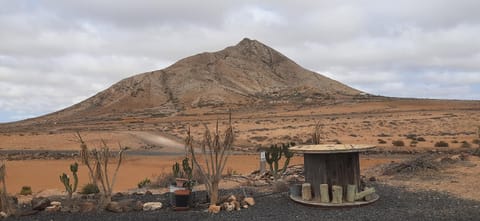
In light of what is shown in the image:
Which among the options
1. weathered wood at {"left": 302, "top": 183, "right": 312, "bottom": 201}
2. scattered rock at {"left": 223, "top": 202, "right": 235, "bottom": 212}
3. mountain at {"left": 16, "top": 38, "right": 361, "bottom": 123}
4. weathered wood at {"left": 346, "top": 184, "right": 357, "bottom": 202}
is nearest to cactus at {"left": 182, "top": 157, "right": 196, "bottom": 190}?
scattered rock at {"left": 223, "top": 202, "right": 235, "bottom": 212}

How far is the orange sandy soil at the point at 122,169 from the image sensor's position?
59.7ft

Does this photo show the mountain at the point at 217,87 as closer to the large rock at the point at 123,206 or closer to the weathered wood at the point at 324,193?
the large rock at the point at 123,206

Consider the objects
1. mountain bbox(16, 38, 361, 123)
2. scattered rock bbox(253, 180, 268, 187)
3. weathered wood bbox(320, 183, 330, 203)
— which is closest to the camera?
weathered wood bbox(320, 183, 330, 203)

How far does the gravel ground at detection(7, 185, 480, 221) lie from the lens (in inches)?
344

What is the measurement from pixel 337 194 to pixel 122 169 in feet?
46.3

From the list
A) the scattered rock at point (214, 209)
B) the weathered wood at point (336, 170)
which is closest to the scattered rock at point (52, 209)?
the scattered rock at point (214, 209)

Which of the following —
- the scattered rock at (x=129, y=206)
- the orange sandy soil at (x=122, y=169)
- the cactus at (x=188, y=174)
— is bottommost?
the orange sandy soil at (x=122, y=169)

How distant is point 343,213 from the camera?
359 inches

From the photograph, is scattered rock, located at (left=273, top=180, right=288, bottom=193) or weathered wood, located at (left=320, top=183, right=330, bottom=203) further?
scattered rock, located at (left=273, top=180, right=288, bottom=193)

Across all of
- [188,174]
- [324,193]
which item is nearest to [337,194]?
[324,193]

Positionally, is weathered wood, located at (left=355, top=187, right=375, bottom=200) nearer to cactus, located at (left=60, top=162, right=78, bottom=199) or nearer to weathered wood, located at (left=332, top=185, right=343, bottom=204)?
weathered wood, located at (left=332, top=185, right=343, bottom=204)

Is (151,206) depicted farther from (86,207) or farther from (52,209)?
(52,209)

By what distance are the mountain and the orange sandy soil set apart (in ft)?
191

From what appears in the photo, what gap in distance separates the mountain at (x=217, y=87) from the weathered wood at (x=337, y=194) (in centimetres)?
7521
